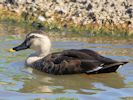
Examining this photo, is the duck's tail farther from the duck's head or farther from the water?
the duck's head

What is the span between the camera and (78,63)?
12180 millimetres

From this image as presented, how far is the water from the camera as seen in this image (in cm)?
1034

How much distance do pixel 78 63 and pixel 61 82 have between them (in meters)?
0.78

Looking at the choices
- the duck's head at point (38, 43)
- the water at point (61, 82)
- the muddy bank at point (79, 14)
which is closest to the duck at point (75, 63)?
A: the water at point (61, 82)

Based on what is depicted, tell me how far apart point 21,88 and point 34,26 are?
7.06 meters

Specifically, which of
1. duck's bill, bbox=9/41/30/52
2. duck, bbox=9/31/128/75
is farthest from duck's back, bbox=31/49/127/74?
duck's bill, bbox=9/41/30/52

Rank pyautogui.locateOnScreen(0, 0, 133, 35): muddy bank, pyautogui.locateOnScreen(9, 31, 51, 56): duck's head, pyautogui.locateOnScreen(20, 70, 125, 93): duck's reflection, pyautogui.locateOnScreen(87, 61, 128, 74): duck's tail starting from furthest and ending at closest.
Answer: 1. pyautogui.locateOnScreen(0, 0, 133, 35): muddy bank
2. pyautogui.locateOnScreen(9, 31, 51, 56): duck's head
3. pyautogui.locateOnScreen(87, 61, 128, 74): duck's tail
4. pyautogui.locateOnScreen(20, 70, 125, 93): duck's reflection

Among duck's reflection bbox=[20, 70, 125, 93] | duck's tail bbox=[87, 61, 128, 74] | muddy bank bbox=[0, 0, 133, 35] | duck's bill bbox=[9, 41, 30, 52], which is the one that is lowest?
duck's reflection bbox=[20, 70, 125, 93]

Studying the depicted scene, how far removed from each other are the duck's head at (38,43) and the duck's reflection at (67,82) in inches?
37.4

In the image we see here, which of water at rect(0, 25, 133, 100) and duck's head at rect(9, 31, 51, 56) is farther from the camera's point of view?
duck's head at rect(9, 31, 51, 56)

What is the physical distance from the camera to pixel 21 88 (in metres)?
10.9

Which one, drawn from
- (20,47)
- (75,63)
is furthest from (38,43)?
(75,63)

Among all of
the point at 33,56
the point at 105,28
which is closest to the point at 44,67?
the point at 33,56

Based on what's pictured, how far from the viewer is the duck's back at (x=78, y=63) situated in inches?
475
